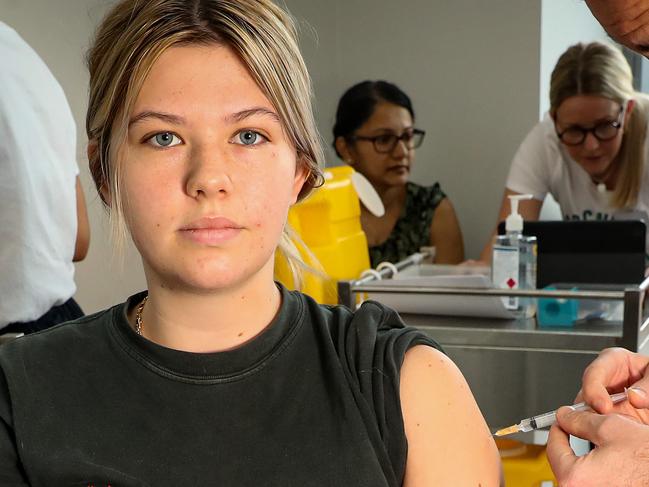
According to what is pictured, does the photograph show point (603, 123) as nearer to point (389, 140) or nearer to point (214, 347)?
point (389, 140)

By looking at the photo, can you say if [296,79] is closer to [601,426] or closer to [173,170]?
[173,170]

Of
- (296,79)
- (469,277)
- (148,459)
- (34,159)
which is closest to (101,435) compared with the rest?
(148,459)

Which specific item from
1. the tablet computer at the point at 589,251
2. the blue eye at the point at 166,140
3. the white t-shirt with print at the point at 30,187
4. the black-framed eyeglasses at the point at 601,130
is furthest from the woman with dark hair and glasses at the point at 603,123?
the blue eye at the point at 166,140

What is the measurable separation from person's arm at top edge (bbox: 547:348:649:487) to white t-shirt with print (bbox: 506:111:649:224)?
184cm

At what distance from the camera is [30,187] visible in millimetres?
1683

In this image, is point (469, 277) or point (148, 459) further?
point (469, 277)

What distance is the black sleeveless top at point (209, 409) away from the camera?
1013 millimetres

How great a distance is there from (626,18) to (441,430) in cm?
55

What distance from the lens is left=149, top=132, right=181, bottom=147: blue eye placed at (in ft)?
3.53

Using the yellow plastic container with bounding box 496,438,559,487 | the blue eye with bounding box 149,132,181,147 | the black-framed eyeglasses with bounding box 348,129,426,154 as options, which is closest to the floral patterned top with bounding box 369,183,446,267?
the black-framed eyeglasses with bounding box 348,129,426,154

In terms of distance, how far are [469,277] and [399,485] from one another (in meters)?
1.02

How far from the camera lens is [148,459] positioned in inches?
40.0

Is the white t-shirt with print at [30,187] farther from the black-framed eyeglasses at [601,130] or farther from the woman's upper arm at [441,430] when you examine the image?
the black-framed eyeglasses at [601,130]

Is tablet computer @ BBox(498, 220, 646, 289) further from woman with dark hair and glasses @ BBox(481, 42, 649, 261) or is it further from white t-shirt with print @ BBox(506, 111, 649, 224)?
white t-shirt with print @ BBox(506, 111, 649, 224)
